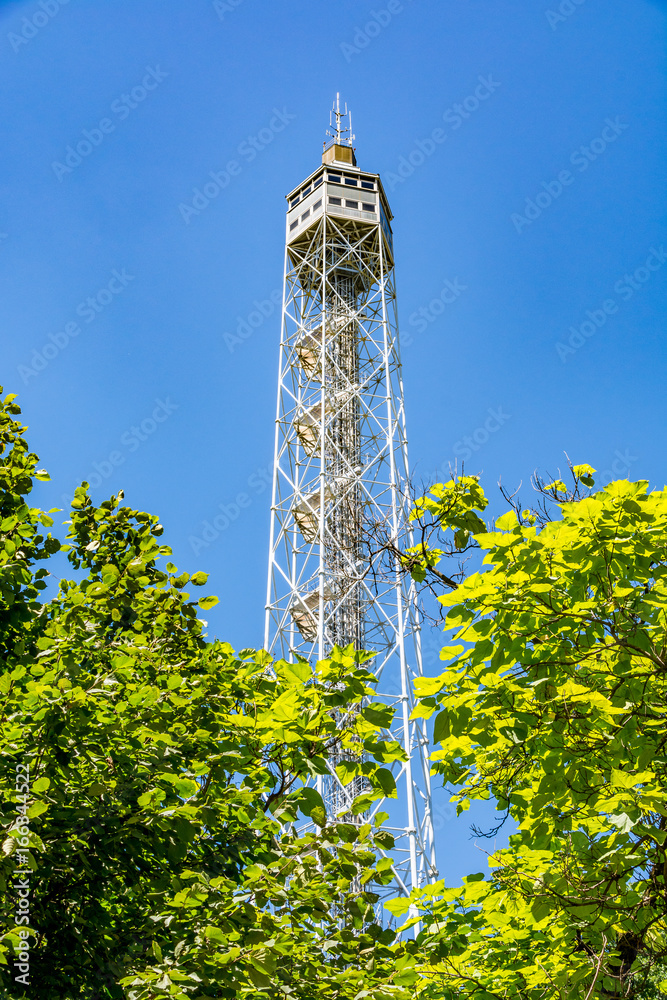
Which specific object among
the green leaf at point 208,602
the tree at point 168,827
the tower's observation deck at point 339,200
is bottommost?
the tree at point 168,827

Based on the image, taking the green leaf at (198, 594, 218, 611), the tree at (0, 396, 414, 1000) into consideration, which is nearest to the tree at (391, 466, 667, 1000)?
the tree at (0, 396, 414, 1000)

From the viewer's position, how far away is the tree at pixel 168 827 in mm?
4906

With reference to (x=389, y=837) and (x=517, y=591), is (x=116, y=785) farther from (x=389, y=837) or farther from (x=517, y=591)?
(x=517, y=591)

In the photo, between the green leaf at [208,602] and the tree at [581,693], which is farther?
the green leaf at [208,602]

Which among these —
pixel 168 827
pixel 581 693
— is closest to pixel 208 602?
pixel 168 827

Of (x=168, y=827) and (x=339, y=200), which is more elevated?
(x=339, y=200)

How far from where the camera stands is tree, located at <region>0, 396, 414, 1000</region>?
491cm

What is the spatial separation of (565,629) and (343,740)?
5.02 ft

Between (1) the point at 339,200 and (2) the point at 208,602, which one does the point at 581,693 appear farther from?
(1) the point at 339,200

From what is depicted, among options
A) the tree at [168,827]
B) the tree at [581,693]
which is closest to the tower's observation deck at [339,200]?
the tree at [168,827]

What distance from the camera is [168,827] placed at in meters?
5.17

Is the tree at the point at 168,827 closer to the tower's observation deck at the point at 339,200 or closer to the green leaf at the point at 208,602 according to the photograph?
the green leaf at the point at 208,602

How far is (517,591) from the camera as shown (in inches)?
186

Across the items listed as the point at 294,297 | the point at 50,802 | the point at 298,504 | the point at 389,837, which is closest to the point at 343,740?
the point at 389,837
